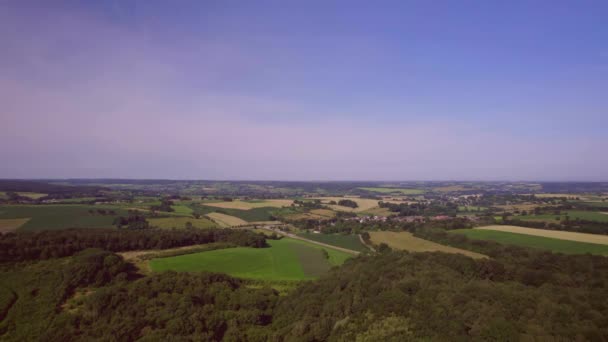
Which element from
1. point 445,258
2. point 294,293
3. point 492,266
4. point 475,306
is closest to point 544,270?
point 492,266

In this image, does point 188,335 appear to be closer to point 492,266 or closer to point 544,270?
point 492,266

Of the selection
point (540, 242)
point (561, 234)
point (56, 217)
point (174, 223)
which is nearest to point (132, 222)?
point (174, 223)

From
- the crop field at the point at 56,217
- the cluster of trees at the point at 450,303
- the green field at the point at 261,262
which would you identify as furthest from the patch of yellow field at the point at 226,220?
the cluster of trees at the point at 450,303

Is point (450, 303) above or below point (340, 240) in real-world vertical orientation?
above

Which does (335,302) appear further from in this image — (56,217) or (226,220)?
(56,217)

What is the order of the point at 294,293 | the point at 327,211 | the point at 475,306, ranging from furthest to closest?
the point at 327,211
the point at 294,293
the point at 475,306

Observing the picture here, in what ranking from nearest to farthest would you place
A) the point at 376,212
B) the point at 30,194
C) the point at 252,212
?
the point at 252,212 → the point at 376,212 → the point at 30,194

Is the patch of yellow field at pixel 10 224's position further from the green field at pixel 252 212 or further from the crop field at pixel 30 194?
the crop field at pixel 30 194
